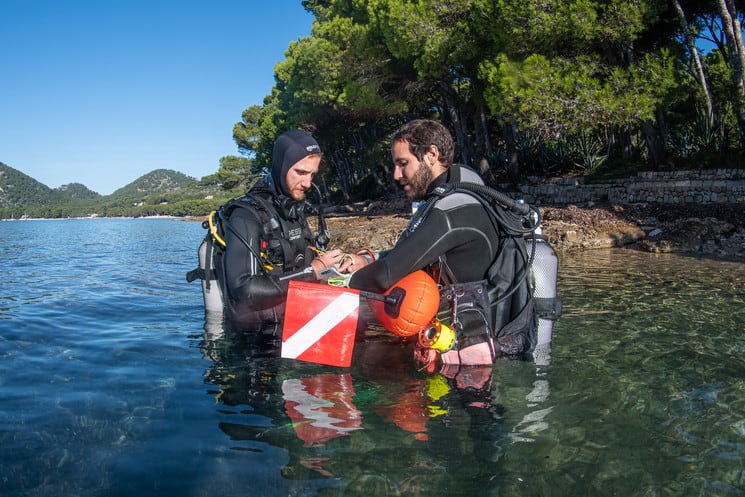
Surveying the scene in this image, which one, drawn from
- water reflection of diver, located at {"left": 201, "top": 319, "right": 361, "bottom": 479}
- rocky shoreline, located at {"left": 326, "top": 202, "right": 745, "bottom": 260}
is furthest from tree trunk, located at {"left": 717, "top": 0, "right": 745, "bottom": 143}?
water reflection of diver, located at {"left": 201, "top": 319, "right": 361, "bottom": 479}

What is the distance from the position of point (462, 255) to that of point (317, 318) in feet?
3.40

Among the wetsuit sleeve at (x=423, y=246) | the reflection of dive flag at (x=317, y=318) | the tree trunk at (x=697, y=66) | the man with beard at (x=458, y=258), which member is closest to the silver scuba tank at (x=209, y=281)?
the reflection of dive flag at (x=317, y=318)

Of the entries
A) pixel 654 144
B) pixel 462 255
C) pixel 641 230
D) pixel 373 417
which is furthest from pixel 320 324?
pixel 654 144

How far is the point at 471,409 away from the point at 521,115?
12892 millimetres

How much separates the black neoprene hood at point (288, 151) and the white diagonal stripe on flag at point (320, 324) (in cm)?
143

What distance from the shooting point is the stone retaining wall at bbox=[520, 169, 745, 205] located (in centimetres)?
1363

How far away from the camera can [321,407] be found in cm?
327

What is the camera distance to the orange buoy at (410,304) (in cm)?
314

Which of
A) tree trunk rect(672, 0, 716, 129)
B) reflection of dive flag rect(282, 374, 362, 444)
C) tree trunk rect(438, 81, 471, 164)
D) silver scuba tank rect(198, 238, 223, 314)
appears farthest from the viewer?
tree trunk rect(438, 81, 471, 164)

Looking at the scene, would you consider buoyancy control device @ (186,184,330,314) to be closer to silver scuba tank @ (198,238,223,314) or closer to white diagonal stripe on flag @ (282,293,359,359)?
silver scuba tank @ (198,238,223,314)

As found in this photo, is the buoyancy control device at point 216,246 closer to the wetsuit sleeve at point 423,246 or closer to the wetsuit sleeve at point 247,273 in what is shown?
the wetsuit sleeve at point 247,273

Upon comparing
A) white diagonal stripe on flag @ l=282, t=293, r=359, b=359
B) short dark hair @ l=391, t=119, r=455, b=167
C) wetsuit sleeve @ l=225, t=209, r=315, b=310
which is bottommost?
white diagonal stripe on flag @ l=282, t=293, r=359, b=359

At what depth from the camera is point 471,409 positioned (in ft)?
10.3

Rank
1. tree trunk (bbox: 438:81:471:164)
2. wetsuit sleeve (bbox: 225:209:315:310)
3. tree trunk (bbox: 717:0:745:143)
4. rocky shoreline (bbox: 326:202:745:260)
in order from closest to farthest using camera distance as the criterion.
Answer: wetsuit sleeve (bbox: 225:209:315:310) → rocky shoreline (bbox: 326:202:745:260) → tree trunk (bbox: 717:0:745:143) → tree trunk (bbox: 438:81:471:164)
